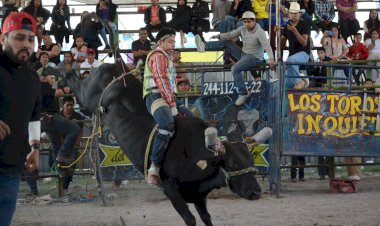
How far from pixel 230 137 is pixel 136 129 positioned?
13.2 feet

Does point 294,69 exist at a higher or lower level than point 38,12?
lower

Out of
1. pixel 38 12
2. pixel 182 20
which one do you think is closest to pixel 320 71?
pixel 182 20

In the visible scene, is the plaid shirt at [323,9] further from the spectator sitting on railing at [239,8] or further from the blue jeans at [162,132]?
the blue jeans at [162,132]

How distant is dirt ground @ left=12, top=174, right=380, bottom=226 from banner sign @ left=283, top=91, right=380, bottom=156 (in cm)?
88

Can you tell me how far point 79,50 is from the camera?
59.7 feet

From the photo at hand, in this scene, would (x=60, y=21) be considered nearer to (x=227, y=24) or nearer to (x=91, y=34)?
(x=91, y=34)

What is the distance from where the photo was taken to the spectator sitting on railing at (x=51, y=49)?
17938mm

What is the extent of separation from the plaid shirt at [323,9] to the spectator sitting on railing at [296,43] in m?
2.88

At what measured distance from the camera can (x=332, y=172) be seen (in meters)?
15.8

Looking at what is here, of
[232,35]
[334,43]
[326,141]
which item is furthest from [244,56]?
[334,43]

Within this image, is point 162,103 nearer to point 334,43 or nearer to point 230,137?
point 230,137

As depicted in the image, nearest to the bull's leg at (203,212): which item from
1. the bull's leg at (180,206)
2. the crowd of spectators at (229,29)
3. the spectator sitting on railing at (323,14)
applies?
the bull's leg at (180,206)

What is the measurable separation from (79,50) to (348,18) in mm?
6836

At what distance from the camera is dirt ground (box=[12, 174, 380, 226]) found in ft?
39.4
